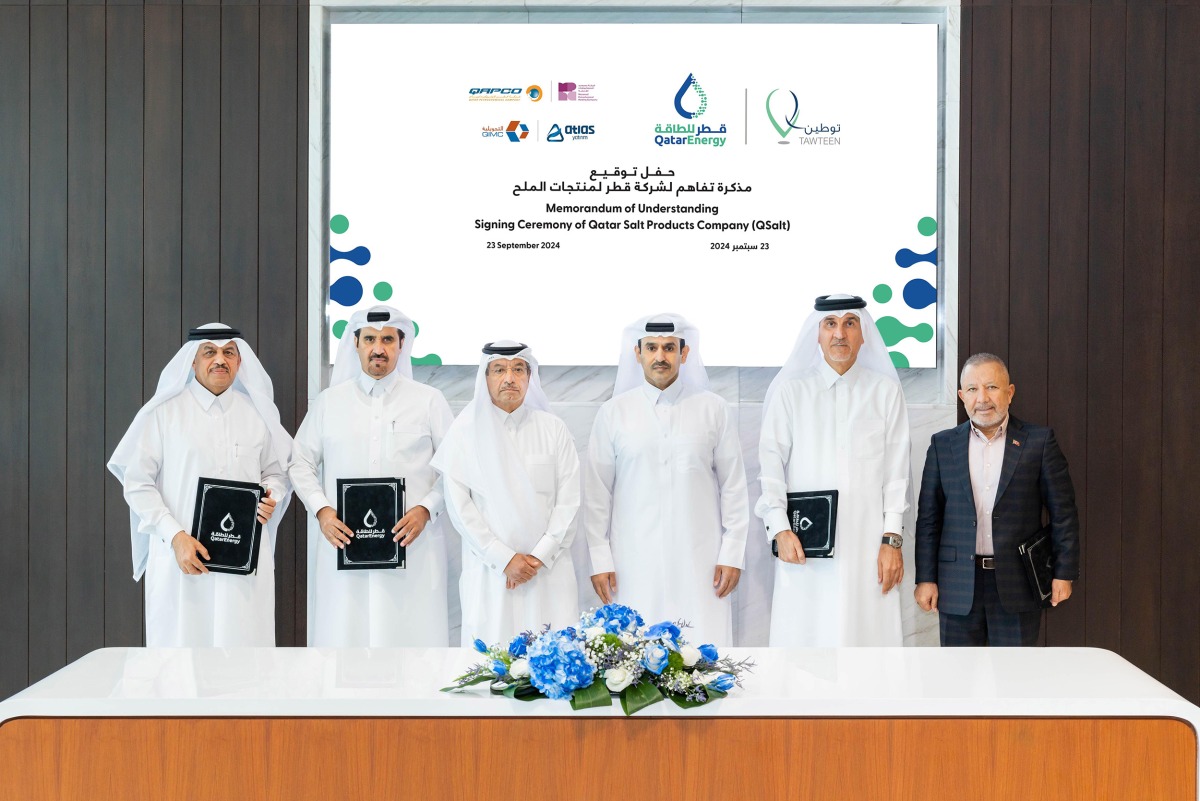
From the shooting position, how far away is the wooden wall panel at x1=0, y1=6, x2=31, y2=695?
15.3 feet

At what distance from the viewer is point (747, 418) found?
185 inches

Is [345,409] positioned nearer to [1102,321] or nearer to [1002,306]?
[1002,306]

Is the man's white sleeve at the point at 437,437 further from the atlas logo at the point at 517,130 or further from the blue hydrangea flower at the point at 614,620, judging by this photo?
the blue hydrangea flower at the point at 614,620

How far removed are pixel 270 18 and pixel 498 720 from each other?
12.6 feet

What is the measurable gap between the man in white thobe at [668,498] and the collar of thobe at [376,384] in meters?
0.88

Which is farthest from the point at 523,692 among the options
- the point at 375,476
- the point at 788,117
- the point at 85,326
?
the point at 85,326

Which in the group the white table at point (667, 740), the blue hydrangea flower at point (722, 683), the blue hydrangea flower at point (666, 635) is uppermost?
the blue hydrangea flower at point (666, 635)

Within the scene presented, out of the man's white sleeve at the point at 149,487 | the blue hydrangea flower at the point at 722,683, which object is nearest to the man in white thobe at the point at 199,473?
the man's white sleeve at the point at 149,487

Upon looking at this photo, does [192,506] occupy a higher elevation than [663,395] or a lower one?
lower

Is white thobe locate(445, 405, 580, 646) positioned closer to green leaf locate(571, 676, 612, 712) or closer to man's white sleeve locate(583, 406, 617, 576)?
man's white sleeve locate(583, 406, 617, 576)

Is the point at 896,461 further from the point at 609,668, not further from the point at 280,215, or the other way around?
the point at 280,215

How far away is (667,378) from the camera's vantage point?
4.05 metres

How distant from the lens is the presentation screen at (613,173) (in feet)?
15.5

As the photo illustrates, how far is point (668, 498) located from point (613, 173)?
5.44ft
